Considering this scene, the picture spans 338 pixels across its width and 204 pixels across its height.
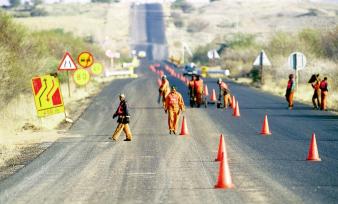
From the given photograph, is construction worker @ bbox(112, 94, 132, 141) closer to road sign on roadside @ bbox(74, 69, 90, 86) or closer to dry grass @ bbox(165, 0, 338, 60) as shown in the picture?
road sign on roadside @ bbox(74, 69, 90, 86)

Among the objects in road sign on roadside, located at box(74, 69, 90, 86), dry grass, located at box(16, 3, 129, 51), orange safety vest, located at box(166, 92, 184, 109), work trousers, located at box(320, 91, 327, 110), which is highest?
dry grass, located at box(16, 3, 129, 51)

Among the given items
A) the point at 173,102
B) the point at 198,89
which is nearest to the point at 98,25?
the point at 198,89

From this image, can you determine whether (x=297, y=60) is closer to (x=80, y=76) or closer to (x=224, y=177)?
(x=80, y=76)

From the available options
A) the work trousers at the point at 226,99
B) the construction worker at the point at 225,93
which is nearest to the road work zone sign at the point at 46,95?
the construction worker at the point at 225,93

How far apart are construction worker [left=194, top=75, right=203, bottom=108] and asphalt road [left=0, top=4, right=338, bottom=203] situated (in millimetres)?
4147

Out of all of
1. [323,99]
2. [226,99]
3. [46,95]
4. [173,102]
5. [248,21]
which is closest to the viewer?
[173,102]

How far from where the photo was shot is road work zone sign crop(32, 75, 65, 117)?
24375 mm

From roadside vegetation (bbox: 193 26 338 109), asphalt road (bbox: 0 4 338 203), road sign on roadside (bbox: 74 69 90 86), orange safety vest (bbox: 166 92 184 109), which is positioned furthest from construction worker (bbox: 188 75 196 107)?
orange safety vest (bbox: 166 92 184 109)

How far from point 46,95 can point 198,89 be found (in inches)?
417

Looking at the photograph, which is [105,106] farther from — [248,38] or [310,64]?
[248,38]

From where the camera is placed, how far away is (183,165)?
16625mm

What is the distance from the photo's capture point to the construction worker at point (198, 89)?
33.5m

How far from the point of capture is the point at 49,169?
16.4 meters

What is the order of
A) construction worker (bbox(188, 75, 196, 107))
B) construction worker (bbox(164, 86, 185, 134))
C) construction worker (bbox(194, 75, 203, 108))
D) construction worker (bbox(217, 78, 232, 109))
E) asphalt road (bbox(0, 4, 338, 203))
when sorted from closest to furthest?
asphalt road (bbox(0, 4, 338, 203)) < construction worker (bbox(164, 86, 185, 134)) < construction worker (bbox(217, 78, 232, 109)) < construction worker (bbox(194, 75, 203, 108)) < construction worker (bbox(188, 75, 196, 107))
